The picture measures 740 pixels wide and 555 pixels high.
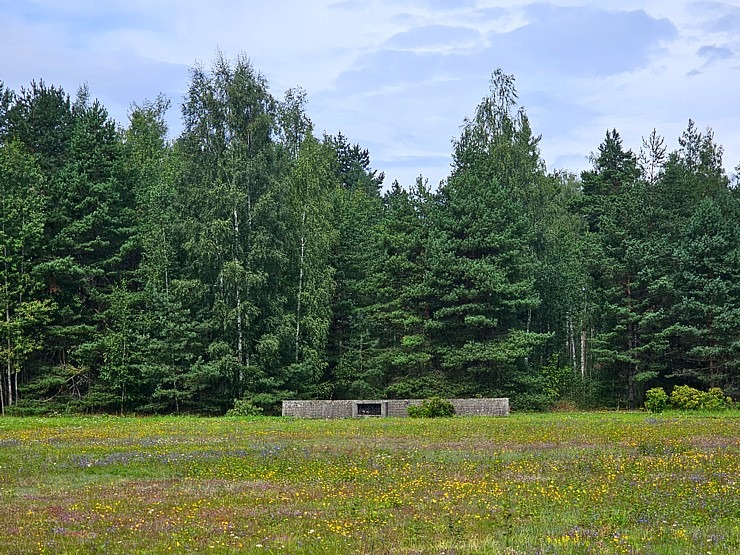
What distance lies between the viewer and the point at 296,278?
5403 cm

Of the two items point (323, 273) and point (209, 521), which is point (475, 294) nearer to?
point (323, 273)

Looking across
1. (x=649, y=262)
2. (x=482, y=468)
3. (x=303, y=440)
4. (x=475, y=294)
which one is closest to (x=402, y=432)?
(x=303, y=440)

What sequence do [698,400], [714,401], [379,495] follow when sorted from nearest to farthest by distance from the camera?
[379,495]
[714,401]
[698,400]

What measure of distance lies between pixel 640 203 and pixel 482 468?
42.1 m

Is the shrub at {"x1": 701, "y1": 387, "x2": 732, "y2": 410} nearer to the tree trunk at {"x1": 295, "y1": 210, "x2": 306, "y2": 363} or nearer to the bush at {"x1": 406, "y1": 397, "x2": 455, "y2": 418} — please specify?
the bush at {"x1": 406, "y1": 397, "x2": 455, "y2": 418}

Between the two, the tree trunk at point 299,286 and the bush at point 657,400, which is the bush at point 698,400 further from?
the tree trunk at point 299,286

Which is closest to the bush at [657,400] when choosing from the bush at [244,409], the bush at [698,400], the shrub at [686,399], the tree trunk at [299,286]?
the shrub at [686,399]

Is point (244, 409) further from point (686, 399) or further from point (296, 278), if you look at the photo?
point (686, 399)

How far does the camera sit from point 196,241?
49.7 metres

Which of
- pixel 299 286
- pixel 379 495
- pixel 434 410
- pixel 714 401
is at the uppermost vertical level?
pixel 299 286

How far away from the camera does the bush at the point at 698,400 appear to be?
44094mm

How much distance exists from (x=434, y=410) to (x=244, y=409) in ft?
39.1

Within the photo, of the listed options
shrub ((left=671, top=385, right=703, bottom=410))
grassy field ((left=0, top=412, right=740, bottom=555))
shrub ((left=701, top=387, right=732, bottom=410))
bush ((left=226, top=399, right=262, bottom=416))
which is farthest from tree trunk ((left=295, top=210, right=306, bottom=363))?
grassy field ((left=0, top=412, right=740, bottom=555))

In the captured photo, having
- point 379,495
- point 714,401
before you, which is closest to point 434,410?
point 714,401
